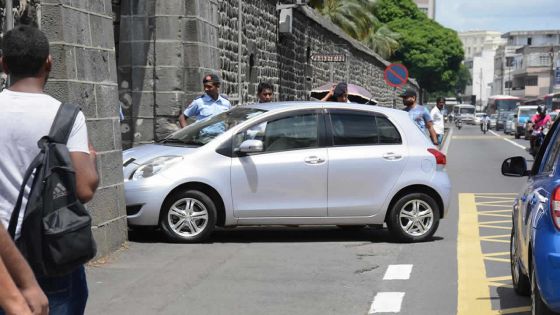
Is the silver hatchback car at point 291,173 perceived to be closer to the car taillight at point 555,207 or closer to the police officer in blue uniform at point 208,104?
the police officer in blue uniform at point 208,104

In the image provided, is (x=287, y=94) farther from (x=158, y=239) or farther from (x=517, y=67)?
(x=517, y=67)

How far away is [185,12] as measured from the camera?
14.4 metres

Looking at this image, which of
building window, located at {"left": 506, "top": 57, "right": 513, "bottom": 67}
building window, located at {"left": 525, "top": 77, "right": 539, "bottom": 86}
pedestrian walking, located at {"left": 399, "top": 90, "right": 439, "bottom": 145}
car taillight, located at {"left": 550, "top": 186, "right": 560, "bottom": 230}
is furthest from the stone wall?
building window, located at {"left": 506, "top": 57, "right": 513, "bottom": 67}

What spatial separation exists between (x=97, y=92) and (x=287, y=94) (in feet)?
52.0

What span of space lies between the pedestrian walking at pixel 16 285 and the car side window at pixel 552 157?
418 centimetres

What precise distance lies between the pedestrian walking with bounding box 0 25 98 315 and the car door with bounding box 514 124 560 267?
121 inches

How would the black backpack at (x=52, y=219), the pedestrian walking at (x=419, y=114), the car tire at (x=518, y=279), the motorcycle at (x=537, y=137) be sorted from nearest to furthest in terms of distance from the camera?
the black backpack at (x=52, y=219)
the car tire at (x=518, y=279)
the pedestrian walking at (x=419, y=114)
the motorcycle at (x=537, y=137)

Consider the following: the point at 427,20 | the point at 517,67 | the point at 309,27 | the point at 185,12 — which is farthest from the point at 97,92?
the point at 517,67

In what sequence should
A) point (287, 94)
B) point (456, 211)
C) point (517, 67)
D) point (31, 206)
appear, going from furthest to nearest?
point (517, 67), point (287, 94), point (456, 211), point (31, 206)

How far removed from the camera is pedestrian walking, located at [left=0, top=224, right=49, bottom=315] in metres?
2.78

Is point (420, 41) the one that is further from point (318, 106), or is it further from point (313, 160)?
point (313, 160)

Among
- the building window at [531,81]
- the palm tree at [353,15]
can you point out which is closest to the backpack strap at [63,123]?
the palm tree at [353,15]

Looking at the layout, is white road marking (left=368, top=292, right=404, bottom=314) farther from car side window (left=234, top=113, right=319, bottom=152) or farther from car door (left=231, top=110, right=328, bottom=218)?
car side window (left=234, top=113, right=319, bottom=152)

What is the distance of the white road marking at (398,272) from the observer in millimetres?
8336
